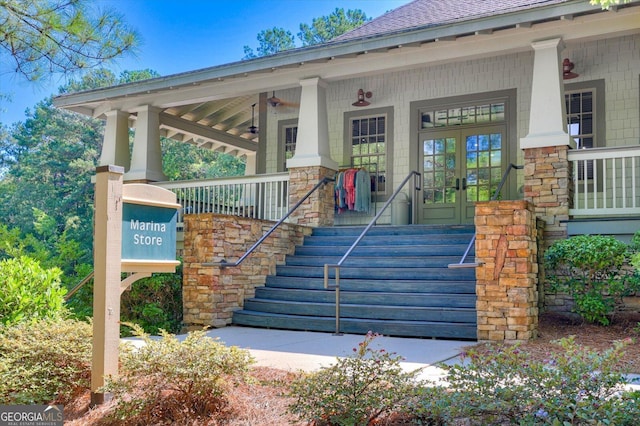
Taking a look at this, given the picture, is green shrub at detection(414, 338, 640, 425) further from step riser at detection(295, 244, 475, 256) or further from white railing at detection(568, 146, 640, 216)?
white railing at detection(568, 146, 640, 216)

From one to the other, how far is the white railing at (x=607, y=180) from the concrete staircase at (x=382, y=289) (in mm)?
1689

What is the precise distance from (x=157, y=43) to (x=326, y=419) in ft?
135

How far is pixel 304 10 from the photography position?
34.8 metres

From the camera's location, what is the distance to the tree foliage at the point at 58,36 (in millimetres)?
6090

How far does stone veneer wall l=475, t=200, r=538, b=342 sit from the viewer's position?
642 cm

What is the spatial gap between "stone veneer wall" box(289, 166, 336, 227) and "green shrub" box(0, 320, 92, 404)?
5938mm

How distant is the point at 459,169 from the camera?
11336 mm

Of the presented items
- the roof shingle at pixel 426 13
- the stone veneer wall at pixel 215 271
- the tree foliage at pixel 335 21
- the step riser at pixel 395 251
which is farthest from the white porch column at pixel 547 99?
the tree foliage at pixel 335 21

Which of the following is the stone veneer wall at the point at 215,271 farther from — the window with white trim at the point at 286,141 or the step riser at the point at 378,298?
Answer: the window with white trim at the point at 286,141

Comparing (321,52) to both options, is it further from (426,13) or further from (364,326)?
(364,326)

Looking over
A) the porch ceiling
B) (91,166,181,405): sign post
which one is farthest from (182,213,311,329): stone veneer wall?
the porch ceiling

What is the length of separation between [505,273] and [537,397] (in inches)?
133

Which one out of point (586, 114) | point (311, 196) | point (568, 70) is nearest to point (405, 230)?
point (311, 196)

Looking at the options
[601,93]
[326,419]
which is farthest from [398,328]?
[601,93]
